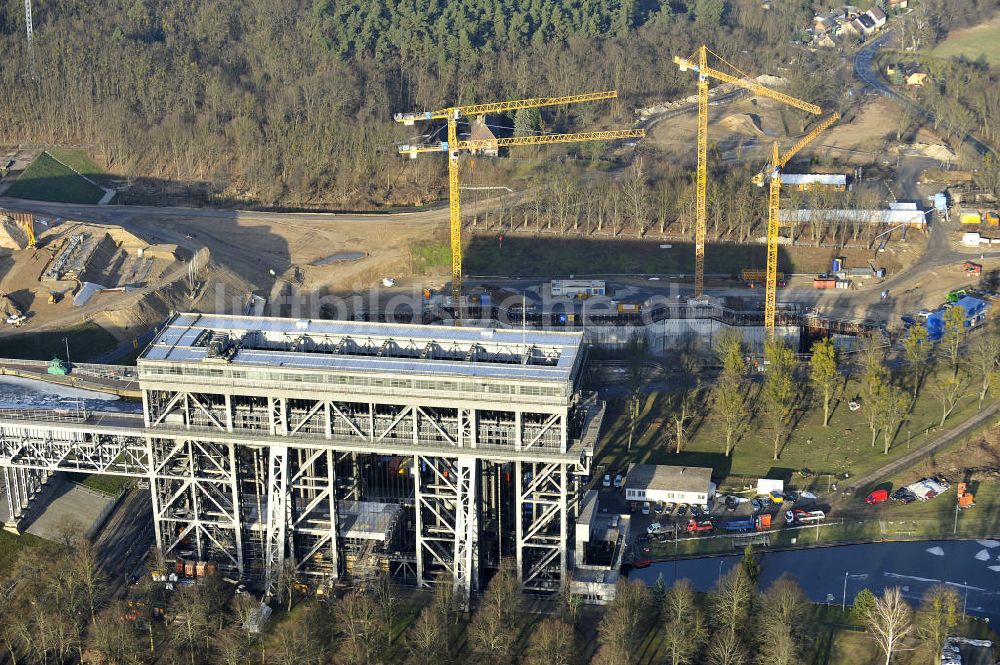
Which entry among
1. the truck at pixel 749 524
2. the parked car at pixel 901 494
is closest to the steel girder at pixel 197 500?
the truck at pixel 749 524

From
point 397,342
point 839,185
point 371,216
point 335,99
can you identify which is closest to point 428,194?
point 371,216

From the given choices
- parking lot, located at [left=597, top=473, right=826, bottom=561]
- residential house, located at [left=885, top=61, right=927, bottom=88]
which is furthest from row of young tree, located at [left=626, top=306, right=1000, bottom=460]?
residential house, located at [left=885, top=61, right=927, bottom=88]

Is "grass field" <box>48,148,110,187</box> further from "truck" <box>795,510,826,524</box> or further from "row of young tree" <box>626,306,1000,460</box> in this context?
"truck" <box>795,510,826,524</box>

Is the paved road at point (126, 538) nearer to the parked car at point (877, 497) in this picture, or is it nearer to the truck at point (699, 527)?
the truck at point (699, 527)

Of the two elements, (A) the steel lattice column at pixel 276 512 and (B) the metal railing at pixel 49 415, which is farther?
(B) the metal railing at pixel 49 415

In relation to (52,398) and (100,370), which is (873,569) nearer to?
(100,370)

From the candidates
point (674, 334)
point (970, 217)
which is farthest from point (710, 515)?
point (970, 217)

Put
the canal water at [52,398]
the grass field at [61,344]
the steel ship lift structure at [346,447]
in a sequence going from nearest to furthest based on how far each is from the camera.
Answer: the steel ship lift structure at [346,447], the canal water at [52,398], the grass field at [61,344]
